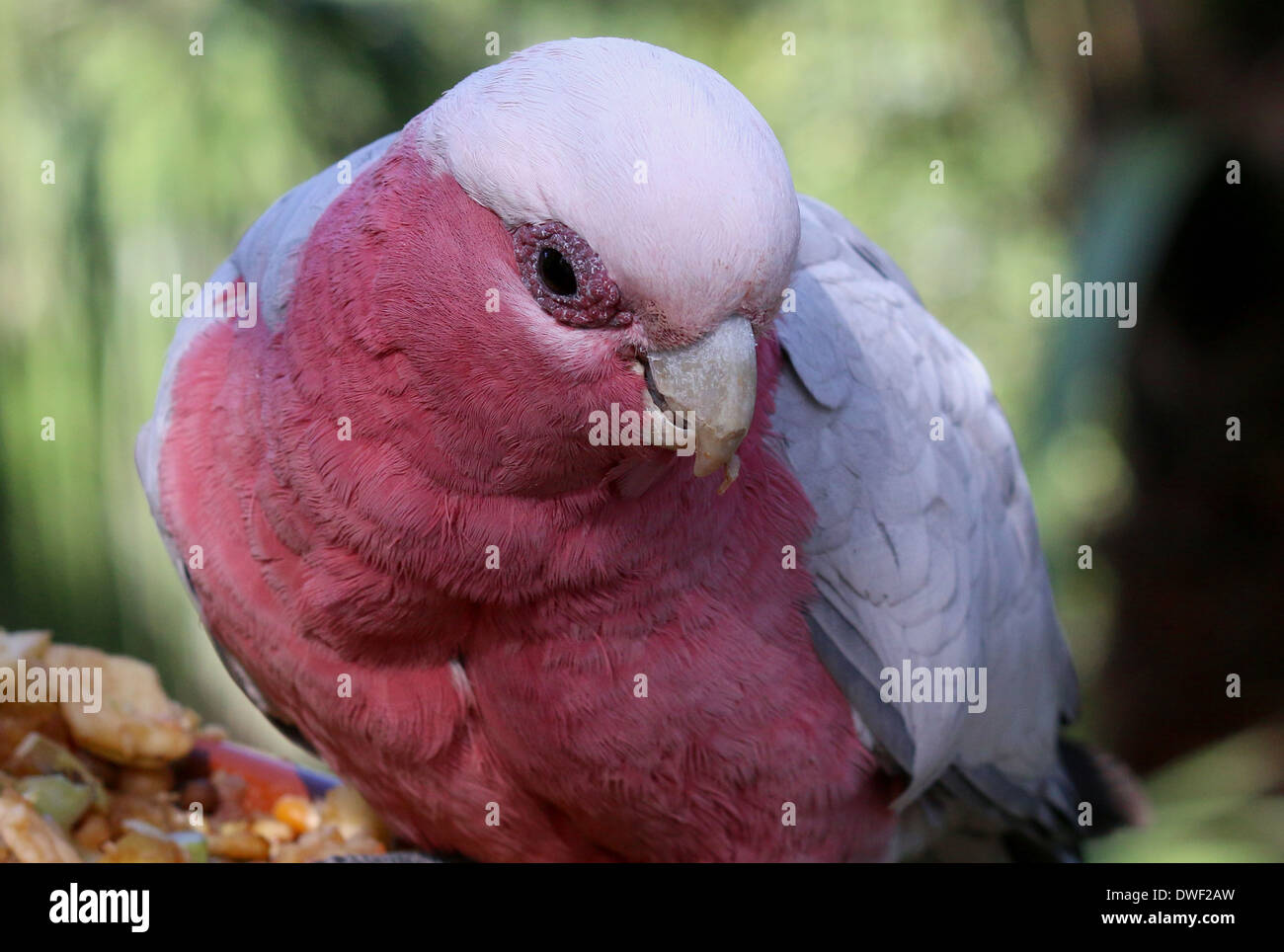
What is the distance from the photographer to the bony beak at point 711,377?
3.75 ft

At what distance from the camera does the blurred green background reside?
2.91 meters

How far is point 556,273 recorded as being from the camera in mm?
1123

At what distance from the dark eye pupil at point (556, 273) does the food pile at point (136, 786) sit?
0.89 meters

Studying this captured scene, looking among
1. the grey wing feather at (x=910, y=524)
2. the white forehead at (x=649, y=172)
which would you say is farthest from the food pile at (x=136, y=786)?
the white forehead at (x=649, y=172)

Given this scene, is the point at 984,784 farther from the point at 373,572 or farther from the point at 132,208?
the point at 132,208

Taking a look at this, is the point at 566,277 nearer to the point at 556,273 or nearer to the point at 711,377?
the point at 556,273

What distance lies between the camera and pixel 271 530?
1.43 meters

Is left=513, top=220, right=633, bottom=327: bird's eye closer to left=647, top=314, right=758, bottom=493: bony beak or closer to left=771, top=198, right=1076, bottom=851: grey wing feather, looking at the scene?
left=647, top=314, right=758, bottom=493: bony beak

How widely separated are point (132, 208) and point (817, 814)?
2234 millimetres

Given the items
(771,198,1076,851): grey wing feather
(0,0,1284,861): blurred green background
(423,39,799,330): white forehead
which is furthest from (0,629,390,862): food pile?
(0,0,1284,861): blurred green background

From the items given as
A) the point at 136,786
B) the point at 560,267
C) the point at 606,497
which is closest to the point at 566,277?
the point at 560,267

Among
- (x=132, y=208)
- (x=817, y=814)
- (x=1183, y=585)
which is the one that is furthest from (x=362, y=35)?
(x=1183, y=585)

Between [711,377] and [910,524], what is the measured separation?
24.2 inches

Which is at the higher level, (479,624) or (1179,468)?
(1179,468)
